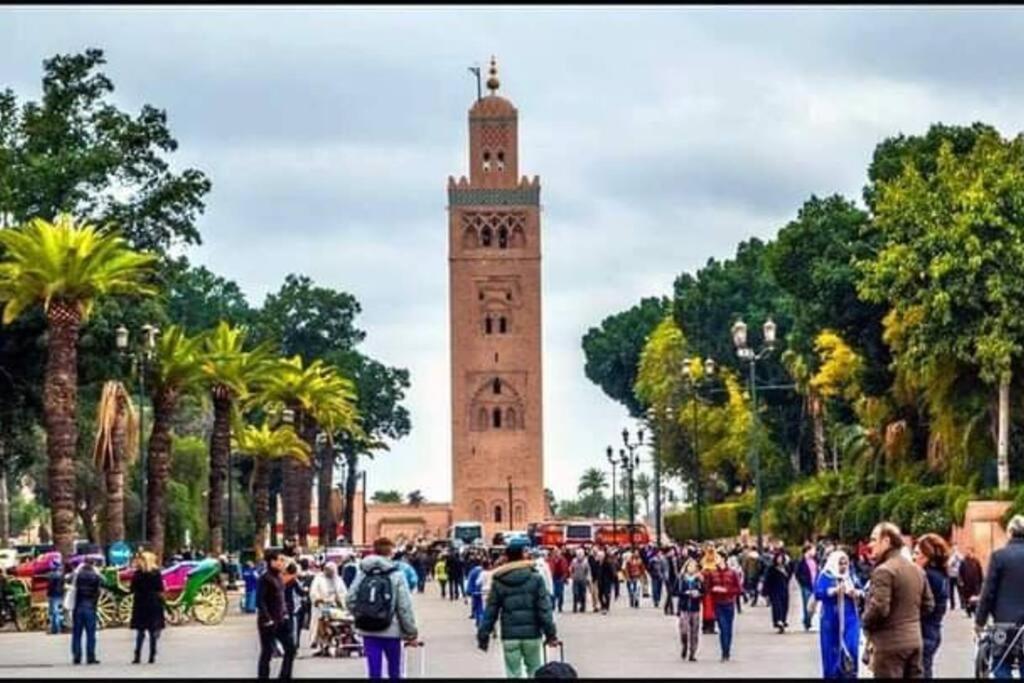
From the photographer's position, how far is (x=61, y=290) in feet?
157

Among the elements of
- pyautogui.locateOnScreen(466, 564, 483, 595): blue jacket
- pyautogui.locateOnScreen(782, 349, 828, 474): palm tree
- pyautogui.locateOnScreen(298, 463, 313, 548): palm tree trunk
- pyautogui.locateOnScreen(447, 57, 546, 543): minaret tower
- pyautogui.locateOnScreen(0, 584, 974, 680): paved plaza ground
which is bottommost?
pyautogui.locateOnScreen(0, 584, 974, 680): paved plaza ground

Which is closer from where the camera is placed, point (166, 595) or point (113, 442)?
point (166, 595)

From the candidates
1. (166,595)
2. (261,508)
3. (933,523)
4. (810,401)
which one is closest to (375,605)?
(166,595)

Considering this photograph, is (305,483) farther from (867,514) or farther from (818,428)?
(867,514)

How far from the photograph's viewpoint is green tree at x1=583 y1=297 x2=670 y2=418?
14038cm

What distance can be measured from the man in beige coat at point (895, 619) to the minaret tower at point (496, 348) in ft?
383

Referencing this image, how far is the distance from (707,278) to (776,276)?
39.6m

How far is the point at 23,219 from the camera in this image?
229 feet

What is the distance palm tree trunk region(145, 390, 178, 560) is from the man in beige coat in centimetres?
4456

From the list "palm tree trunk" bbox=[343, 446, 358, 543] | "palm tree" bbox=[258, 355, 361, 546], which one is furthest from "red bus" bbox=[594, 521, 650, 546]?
"palm tree trunk" bbox=[343, 446, 358, 543]

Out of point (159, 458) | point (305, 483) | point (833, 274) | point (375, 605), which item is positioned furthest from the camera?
point (305, 483)

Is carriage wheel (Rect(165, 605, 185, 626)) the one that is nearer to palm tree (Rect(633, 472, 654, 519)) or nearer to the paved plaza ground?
the paved plaza ground

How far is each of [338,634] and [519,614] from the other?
46.3 ft

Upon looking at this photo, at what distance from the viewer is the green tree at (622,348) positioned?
140375 millimetres
